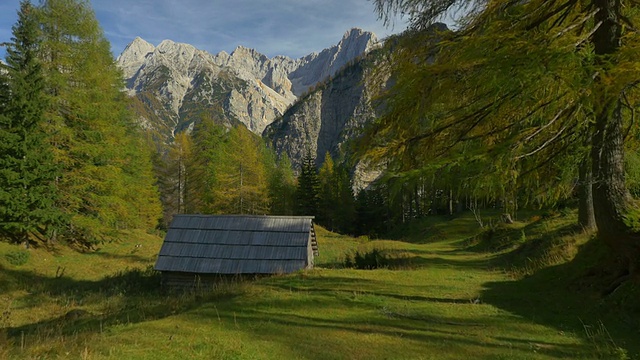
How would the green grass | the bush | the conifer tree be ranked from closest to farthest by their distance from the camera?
the green grass
the bush
the conifer tree

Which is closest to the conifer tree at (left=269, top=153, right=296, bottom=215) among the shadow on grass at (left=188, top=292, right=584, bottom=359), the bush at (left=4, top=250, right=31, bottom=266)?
the bush at (left=4, top=250, right=31, bottom=266)

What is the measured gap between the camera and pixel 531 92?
5867mm

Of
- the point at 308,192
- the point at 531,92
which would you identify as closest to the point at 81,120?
the point at 531,92

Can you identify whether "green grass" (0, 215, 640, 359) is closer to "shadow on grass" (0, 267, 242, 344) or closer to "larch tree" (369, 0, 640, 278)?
"shadow on grass" (0, 267, 242, 344)

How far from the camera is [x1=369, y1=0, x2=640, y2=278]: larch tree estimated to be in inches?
209

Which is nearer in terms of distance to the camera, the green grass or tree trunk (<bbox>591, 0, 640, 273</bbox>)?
the green grass

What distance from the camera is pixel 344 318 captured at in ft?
24.8

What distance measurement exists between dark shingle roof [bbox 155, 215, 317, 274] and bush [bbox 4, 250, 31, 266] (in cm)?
772

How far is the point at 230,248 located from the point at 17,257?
1095 cm

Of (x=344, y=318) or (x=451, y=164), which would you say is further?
(x=344, y=318)

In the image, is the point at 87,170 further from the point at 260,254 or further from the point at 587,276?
the point at 587,276

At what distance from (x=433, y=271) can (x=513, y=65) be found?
392 inches

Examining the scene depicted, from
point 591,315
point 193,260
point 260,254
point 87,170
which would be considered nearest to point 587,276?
point 591,315

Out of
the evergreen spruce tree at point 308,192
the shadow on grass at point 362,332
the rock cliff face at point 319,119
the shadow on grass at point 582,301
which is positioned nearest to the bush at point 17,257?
the shadow on grass at point 362,332
